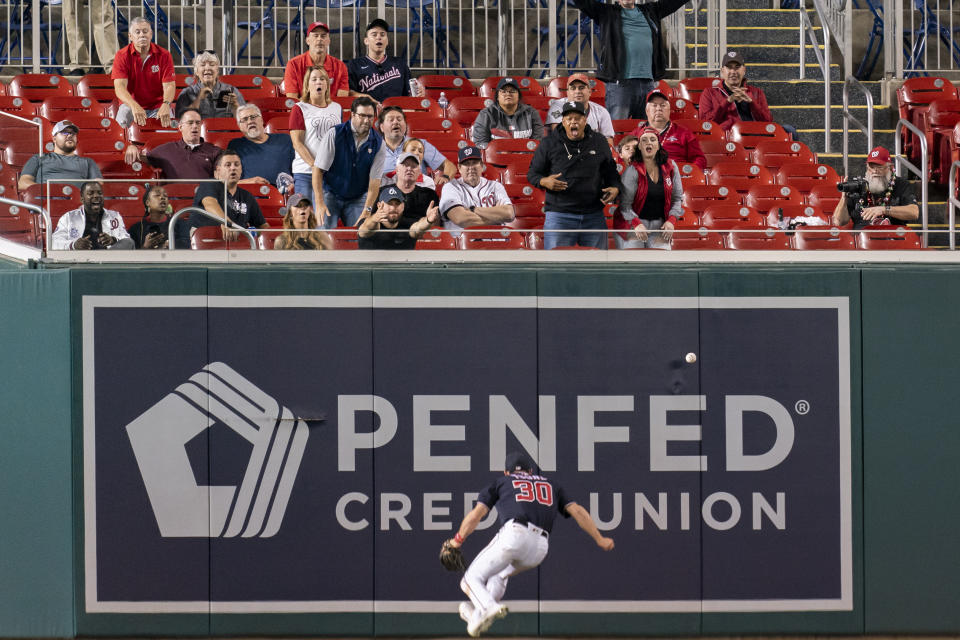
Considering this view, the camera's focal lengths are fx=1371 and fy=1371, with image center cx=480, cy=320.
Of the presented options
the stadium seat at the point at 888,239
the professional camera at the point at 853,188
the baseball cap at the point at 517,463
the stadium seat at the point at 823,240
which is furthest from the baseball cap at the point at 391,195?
the professional camera at the point at 853,188

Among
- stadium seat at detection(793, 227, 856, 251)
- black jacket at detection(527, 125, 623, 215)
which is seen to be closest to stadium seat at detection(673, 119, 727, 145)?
black jacket at detection(527, 125, 623, 215)

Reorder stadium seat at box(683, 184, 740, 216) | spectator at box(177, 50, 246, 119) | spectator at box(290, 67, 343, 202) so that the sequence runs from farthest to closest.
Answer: spectator at box(177, 50, 246, 119) < stadium seat at box(683, 184, 740, 216) < spectator at box(290, 67, 343, 202)

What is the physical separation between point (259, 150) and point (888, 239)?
547cm

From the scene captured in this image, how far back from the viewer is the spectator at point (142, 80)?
13.5m

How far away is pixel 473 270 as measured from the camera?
10320 mm

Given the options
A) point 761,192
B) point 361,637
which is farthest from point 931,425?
point 361,637

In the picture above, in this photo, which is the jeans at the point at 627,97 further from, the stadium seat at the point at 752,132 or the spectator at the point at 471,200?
the spectator at the point at 471,200

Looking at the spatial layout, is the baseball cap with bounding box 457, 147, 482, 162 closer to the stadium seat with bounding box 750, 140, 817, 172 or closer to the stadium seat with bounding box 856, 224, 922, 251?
the stadium seat with bounding box 856, 224, 922, 251

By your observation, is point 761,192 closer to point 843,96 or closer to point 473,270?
point 843,96

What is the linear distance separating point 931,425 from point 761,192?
325 cm

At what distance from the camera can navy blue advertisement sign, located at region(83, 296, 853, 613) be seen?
33.4 ft

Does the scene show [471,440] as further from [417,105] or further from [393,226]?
[417,105]

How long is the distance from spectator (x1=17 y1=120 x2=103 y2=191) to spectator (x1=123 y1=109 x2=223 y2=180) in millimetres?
538

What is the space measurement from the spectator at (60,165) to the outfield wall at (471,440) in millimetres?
967
